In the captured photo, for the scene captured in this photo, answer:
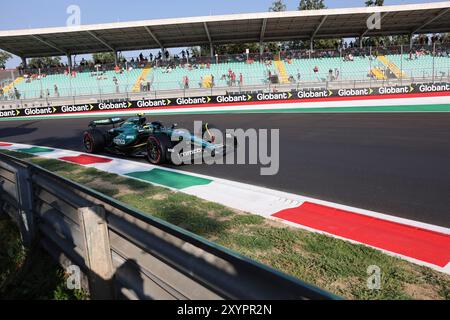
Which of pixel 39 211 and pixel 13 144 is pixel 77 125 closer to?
pixel 13 144

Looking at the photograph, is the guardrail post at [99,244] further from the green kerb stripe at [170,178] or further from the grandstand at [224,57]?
the grandstand at [224,57]

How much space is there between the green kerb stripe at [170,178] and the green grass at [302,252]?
2.78 ft

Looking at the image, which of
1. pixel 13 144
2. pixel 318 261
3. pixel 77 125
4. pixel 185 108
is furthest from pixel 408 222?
pixel 185 108

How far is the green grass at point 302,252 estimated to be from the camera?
10.4 feet

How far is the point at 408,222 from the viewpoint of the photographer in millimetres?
4594

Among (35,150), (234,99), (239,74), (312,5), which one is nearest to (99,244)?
(35,150)

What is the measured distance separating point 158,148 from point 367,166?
13.8 feet

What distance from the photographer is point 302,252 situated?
381 centimetres

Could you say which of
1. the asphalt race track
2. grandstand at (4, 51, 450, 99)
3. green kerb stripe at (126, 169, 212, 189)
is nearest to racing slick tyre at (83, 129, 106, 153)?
the asphalt race track

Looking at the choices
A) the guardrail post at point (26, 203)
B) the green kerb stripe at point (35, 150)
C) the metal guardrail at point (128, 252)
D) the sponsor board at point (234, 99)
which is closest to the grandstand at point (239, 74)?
the sponsor board at point (234, 99)

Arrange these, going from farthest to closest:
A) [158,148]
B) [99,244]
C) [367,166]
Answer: [158,148]
[367,166]
[99,244]

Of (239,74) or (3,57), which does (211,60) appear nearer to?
(239,74)

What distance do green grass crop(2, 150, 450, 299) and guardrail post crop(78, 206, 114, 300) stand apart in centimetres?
152
